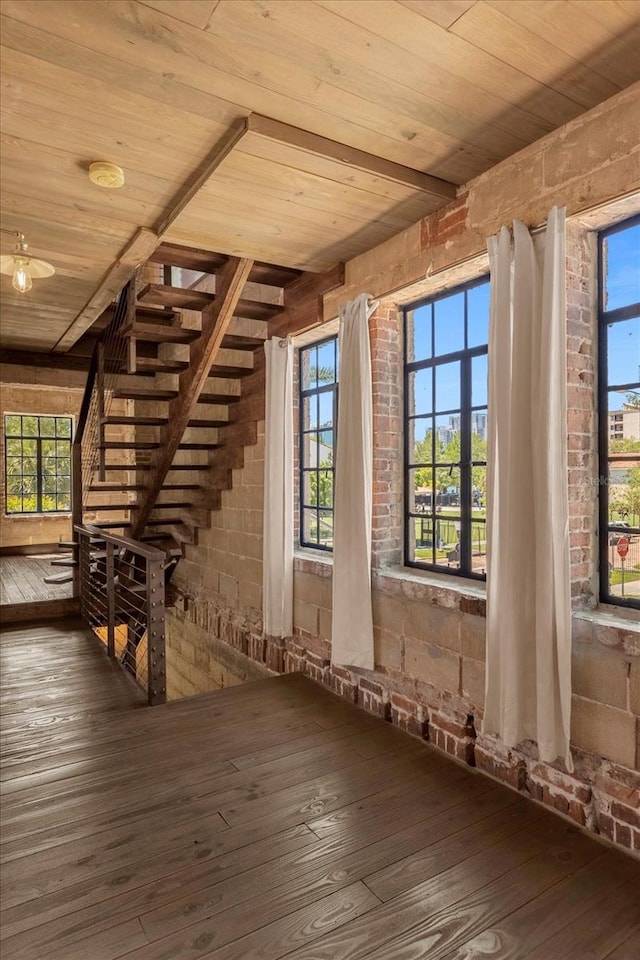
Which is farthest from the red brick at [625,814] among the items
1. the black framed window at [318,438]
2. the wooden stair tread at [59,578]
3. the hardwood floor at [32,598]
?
the wooden stair tread at [59,578]

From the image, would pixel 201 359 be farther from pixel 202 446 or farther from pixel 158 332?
pixel 202 446

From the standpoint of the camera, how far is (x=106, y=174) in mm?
2623

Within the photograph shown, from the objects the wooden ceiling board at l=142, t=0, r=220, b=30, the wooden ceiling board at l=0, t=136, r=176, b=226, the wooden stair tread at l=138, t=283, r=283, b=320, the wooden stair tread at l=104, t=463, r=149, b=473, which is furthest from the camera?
the wooden stair tread at l=104, t=463, r=149, b=473

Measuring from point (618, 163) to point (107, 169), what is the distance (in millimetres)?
2210

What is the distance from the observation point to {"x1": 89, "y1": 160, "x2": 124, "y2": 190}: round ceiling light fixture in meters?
2.58

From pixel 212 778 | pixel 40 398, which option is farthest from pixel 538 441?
pixel 40 398

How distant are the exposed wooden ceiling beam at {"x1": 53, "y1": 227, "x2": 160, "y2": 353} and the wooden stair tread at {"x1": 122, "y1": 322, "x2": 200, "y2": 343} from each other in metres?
0.37

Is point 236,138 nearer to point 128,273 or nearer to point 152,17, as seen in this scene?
point 152,17

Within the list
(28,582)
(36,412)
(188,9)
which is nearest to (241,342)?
(188,9)

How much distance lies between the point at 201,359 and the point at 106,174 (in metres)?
1.73

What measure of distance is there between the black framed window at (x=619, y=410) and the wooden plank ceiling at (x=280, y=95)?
0.63 meters

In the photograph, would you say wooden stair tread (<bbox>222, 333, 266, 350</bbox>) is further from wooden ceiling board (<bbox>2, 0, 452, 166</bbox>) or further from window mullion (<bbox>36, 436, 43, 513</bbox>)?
window mullion (<bbox>36, 436, 43, 513</bbox>)

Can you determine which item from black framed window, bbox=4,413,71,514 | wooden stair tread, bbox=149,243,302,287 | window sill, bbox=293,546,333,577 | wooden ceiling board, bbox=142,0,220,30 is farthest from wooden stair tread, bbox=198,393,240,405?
black framed window, bbox=4,413,71,514

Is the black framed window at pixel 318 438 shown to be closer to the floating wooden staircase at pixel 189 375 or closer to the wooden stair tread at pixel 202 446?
the floating wooden staircase at pixel 189 375
